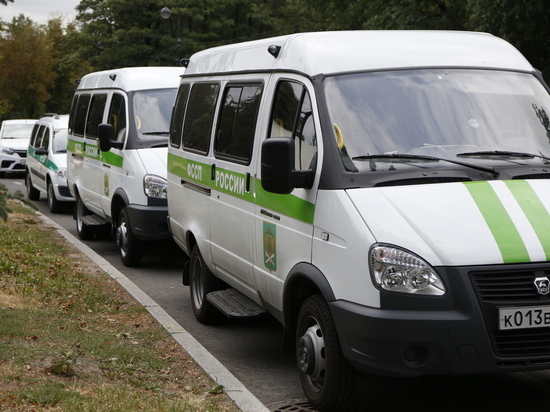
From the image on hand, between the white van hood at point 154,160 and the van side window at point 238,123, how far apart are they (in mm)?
3688

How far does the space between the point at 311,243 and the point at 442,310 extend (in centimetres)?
109

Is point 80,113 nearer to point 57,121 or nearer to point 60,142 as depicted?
point 60,142

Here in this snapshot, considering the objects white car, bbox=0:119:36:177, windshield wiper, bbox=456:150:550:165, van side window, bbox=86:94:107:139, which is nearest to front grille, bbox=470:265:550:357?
windshield wiper, bbox=456:150:550:165

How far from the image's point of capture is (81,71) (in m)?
68.8

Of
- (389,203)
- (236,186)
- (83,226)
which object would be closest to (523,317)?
(389,203)

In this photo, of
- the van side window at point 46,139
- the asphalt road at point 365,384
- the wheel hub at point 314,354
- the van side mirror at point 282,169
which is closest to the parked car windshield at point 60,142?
the van side window at point 46,139

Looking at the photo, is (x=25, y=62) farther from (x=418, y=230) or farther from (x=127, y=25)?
(x=418, y=230)

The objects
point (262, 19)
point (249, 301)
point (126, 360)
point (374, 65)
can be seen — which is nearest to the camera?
point (374, 65)

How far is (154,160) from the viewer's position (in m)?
11.6

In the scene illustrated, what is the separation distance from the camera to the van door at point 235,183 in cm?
693

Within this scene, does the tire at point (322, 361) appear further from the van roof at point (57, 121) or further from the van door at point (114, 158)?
the van roof at point (57, 121)

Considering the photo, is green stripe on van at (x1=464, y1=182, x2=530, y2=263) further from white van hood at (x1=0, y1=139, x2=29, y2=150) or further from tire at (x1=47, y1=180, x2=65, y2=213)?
white van hood at (x1=0, y1=139, x2=29, y2=150)

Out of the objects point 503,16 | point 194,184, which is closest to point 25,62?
point 503,16

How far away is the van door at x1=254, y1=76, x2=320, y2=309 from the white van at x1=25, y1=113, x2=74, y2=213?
1277 centimetres
